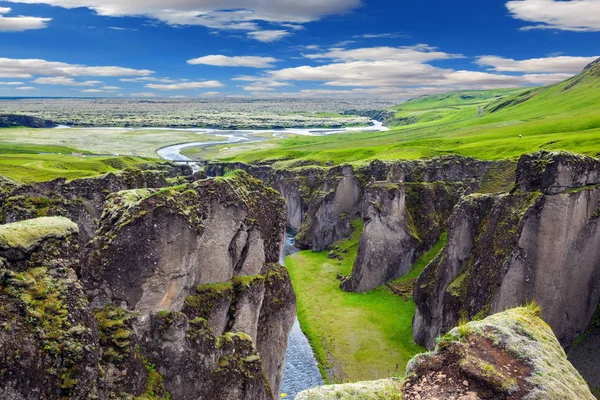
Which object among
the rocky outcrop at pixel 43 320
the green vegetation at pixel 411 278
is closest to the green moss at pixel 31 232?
the rocky outcrop at pixel 43 320

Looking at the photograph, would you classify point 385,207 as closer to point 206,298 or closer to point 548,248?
point 548,248

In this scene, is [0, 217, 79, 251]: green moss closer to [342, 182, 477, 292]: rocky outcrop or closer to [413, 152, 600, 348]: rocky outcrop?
[413, 152, 600, 348]: rocky outcrop

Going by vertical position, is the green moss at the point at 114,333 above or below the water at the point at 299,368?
above

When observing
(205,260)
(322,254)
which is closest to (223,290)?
(205,260)

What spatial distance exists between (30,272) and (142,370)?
296 inches

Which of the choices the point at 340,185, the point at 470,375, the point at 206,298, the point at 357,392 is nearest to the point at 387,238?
the point at 340,185

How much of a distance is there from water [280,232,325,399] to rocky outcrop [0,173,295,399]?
27.3ft

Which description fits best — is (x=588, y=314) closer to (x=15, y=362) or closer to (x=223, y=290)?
(x=223, y=290)

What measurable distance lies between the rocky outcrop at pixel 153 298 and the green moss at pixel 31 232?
0.04 m

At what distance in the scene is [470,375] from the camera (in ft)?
41.7

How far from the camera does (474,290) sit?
39.6 m

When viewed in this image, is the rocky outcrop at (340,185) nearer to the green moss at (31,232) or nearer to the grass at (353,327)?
the grass at (353,327)

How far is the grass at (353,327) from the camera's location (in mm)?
45812

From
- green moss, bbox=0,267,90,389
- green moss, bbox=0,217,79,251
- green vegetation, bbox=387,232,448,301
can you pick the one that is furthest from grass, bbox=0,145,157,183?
green moss, bbox=0,267,90,389
